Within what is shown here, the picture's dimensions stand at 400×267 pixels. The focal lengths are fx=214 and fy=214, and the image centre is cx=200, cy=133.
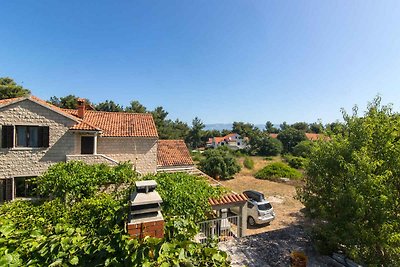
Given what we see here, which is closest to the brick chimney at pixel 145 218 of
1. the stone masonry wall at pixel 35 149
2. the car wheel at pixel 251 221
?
the stone masonry wall at pixel 35 149

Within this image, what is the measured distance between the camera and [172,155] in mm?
20266

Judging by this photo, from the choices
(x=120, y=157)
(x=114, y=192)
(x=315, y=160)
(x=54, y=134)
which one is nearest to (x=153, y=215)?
(x=315, y=160)

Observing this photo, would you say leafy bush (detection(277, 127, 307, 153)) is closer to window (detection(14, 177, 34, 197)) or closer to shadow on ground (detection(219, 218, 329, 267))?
shadow on ground (detection(219, 218, 329, 267))

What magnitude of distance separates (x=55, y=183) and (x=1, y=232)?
9.76 metres

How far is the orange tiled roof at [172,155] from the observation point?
62.8 feet

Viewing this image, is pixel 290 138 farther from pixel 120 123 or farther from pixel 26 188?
pixel 26 188

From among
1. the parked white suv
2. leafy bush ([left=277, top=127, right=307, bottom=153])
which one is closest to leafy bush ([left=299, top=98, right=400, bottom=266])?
the parked white suv

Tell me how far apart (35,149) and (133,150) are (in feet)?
20.1

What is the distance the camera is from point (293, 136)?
5538 cm

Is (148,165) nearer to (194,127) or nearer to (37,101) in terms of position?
(37,101)

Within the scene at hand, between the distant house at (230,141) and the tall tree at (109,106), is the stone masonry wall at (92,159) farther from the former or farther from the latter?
the distant house at (230,141)

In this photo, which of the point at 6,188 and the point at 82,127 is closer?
the point at 6,188

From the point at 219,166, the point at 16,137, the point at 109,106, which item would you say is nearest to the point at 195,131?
the point at 109,106

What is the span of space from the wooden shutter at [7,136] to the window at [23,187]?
79.9 inches
